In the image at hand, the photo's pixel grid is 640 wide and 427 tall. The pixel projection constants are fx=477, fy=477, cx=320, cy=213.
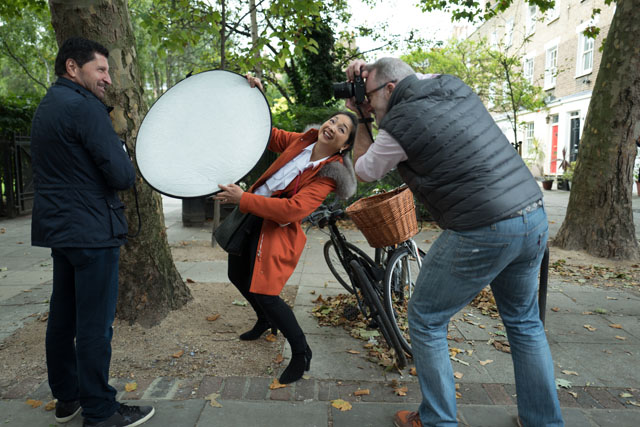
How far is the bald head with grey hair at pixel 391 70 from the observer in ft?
7.25

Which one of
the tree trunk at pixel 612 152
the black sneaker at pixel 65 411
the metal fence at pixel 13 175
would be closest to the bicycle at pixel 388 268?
the black sneaker at pixel 65 411

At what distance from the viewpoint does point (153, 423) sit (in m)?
2.51

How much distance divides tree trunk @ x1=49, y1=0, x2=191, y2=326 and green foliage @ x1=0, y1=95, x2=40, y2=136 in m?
8.44

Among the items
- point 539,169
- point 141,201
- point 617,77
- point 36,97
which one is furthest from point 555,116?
point 141,201

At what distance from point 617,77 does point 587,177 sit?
1412mm

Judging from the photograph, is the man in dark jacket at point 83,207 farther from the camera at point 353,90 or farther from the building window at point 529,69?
the building window at point 529,69

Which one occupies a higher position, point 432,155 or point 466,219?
point 432,155

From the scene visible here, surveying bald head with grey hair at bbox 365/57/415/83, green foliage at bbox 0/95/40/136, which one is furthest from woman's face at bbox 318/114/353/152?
green foliage at bbox 0/95/40/136

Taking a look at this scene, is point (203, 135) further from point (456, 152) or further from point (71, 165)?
point (456, 152)

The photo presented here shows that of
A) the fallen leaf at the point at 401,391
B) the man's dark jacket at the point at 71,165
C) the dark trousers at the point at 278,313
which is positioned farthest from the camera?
the dark trousers at the point at 278,313

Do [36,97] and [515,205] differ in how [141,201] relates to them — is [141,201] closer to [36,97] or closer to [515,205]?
[515,205]

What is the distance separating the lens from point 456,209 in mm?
2061

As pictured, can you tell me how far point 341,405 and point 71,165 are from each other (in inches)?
74.6

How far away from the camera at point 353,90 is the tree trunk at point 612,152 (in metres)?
5.86
